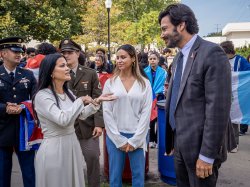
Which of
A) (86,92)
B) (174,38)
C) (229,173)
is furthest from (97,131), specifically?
(229,173)

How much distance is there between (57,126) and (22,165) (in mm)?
1105

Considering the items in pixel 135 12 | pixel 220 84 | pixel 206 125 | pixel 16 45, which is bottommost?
pixel 206 125

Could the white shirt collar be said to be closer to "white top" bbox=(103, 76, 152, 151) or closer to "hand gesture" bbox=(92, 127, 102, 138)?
"white top" bbox=(103, 76, 152, 151)

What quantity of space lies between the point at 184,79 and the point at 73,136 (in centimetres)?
134

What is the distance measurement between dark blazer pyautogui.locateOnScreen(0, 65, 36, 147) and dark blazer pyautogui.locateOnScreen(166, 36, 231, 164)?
6.55 ft

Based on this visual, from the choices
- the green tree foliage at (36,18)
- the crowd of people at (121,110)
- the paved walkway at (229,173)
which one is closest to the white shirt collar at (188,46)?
the crowd of people at (121,110)

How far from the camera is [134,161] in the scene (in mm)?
3721

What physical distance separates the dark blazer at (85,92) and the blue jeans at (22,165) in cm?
66

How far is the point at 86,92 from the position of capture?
4180mm

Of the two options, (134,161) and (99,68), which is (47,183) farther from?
(99,68)

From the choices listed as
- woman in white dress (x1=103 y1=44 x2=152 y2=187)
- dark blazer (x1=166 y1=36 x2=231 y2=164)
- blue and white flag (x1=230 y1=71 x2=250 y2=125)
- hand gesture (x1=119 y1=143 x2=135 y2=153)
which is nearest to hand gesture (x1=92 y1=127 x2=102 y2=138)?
woman in white dress (x1=103 y1=44 x2=152 y2=187)

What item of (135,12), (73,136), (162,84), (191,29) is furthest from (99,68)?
(135,12)

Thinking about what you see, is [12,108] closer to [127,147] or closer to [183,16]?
[127,147]

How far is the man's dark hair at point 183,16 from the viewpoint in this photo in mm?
2633
